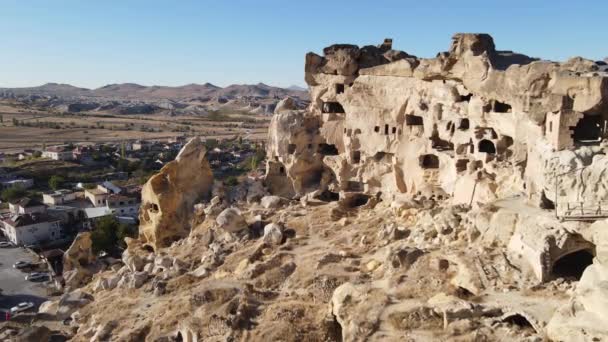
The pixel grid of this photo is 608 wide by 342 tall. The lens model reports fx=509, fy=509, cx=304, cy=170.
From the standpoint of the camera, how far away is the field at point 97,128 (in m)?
104

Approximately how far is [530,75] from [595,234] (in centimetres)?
638

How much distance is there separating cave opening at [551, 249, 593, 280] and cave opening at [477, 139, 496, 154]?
21.9 feet

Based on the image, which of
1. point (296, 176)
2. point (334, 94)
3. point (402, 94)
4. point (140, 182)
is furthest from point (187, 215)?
point (140, 182)

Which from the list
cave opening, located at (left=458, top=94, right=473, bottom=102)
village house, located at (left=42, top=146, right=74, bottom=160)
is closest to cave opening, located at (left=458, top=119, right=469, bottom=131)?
cave opening, located at (left=458, top=94, right=473, bottom=102)

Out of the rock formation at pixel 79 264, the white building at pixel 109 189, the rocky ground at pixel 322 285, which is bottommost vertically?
the white building at pixel 109 189

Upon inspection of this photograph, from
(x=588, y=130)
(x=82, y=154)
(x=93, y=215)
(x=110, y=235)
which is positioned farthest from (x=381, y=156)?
(x=82, y=154)

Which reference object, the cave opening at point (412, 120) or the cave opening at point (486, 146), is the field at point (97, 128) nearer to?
the cave opening at point (412, 120)

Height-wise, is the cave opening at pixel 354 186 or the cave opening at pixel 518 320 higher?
the cave opening at pixel 354 186

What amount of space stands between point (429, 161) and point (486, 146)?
297cm

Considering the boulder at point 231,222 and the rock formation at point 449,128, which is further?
the boulder at point 231,222

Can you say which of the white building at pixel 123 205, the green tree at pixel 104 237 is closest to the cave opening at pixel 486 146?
the green tree at pixel 104 237

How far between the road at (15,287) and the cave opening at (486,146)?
2346 centimetres

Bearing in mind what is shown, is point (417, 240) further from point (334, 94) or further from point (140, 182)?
point (140, 182)

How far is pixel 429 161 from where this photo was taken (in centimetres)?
2223
